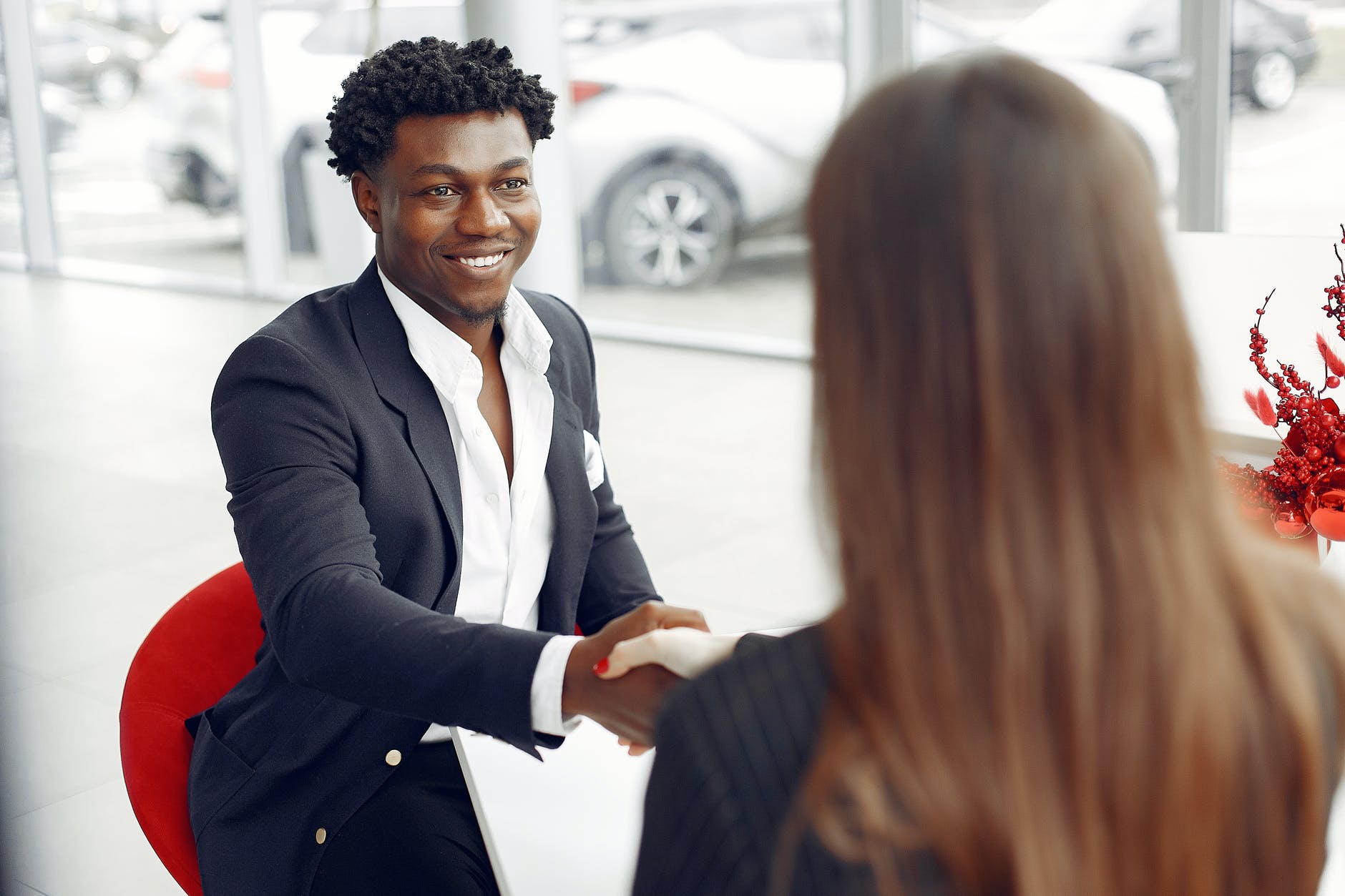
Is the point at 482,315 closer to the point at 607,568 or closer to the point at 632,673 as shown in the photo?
the point at 607,568

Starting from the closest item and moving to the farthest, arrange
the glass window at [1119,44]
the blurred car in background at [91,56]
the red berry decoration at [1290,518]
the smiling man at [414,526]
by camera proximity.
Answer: the smiling man at [414,526] < the red berry decoration at [1290,518] < the glass window at [1119,44] < the blurred car in background at [91,56]

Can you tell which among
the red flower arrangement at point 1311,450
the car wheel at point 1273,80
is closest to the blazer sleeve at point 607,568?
the red flower arrangement at point 1311,450

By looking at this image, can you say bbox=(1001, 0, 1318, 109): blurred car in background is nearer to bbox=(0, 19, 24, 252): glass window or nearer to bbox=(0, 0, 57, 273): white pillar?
bbox=(0, 0, 57, 273): white pillar

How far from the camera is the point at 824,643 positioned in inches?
29.3

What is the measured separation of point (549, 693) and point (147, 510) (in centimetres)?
356

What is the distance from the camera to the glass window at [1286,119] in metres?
4.39

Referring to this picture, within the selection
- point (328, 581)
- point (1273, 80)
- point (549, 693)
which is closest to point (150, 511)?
point (328, 581)

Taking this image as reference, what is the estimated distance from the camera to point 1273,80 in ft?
14.6

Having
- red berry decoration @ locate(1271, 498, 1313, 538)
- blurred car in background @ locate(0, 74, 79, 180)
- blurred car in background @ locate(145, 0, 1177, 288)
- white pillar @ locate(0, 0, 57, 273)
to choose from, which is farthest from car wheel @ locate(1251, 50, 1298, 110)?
white pillar @ locate(0, 0, 57, 273)

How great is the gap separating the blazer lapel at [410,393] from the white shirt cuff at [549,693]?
356mm

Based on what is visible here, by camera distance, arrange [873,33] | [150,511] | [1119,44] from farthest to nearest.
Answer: [873,33] < [1119,44] < [150,511]

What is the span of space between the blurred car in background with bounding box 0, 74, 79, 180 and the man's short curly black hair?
831 centimetres

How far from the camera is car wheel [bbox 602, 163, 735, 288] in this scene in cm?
637

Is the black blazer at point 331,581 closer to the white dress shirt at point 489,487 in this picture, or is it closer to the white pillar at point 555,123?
the white dress shirt at point 489,487
